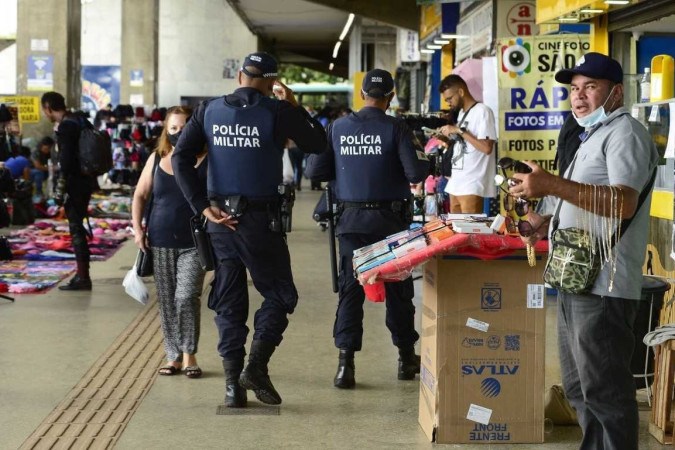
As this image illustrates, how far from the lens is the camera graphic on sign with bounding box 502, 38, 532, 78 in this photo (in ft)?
32.2

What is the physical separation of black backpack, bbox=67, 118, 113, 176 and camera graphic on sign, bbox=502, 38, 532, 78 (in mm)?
3686

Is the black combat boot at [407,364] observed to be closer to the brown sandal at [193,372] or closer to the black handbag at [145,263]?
the brown sandal at [193,372]

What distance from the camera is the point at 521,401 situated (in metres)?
5.48

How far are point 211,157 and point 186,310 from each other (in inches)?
52.3

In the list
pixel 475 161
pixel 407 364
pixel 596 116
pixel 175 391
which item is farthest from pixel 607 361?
pixel 475 161

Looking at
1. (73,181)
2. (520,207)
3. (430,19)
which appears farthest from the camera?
(430,19)

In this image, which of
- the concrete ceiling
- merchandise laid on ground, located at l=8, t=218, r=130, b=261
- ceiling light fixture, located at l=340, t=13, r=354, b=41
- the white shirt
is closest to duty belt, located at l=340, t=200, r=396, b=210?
the white shirt

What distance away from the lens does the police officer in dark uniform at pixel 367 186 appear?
21.7 ft

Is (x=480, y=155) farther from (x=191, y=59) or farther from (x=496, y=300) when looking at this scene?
(x=191, y=59)

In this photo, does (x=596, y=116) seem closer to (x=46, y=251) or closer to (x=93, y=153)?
(x=93, y=153)

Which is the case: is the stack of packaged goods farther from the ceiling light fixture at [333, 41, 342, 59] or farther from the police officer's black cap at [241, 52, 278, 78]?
the ceiling light fixture at [333, 41, 342, 59]

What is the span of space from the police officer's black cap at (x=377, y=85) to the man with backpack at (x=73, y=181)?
14.3 feet

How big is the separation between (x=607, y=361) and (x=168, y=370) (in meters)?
3.54

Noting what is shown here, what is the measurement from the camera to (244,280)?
20.3 ft
